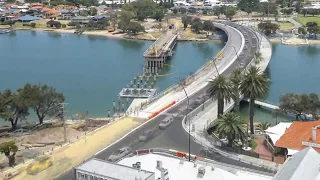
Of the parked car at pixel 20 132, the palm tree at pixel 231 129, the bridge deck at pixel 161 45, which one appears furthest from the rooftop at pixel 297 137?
the bridge deck at pixel 161 45

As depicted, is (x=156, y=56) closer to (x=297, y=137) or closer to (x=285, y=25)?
(x=297, y=137)

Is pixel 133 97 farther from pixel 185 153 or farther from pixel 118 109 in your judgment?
pixel 185 153

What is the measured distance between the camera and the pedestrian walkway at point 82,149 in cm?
5284

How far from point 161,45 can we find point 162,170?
106484 mm

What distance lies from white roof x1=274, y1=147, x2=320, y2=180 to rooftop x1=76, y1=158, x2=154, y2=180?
11720mm

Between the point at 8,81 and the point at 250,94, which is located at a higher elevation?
the point at 250,94

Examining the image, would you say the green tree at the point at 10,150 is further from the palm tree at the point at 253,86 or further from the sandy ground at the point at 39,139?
the palm tree at the point at 253,86

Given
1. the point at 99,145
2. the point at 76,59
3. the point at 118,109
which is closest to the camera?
the point at 99,145

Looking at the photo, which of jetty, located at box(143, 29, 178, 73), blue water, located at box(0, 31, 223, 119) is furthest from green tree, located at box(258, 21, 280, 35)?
jetty, located at box(143, 29, 178, 73)

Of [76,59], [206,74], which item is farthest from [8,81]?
[206,74]

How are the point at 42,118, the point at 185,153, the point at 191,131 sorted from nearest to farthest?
the point at 185,153
the point at 191,131
the point at 42,118

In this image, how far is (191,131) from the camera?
65000mm

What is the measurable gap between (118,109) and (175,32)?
9806 cm

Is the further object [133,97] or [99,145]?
[133,97]
